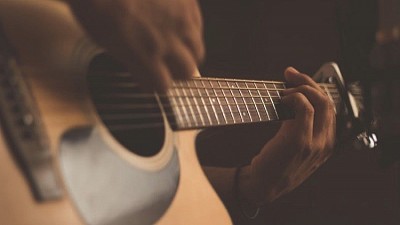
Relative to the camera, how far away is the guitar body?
35 cm

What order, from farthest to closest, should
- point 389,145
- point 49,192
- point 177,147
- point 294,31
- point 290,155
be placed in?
point 294,31, point 389,145, point 290,155, point 177,147, point 49,192

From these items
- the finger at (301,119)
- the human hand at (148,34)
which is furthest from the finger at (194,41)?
the finger at (301,119)

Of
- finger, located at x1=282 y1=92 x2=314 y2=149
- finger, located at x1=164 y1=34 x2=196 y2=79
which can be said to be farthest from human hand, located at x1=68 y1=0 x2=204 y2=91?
finger, located at x1=282 y1=92 x2=314 y2=149

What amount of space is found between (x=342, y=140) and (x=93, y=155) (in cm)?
73

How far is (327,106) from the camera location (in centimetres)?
83

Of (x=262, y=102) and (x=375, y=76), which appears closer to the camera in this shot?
(x=262, y=102)

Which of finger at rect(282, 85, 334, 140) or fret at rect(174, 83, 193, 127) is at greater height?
fret at rect(174, 83, 193, 127)

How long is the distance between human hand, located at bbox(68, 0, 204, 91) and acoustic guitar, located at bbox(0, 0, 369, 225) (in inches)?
1.7

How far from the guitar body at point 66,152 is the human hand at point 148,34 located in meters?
0.04

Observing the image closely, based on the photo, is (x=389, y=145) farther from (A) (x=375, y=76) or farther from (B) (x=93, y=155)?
(B) (x=93, y=155)

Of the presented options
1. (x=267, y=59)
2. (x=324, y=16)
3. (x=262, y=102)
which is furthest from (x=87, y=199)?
(x=324, y=16)

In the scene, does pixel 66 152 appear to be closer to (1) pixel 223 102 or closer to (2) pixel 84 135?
(2) pixel 84 135

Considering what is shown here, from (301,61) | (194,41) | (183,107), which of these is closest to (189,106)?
(183,107)

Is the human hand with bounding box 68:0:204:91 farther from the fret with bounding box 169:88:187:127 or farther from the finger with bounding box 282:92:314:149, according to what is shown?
the finger with bounding box 282:92:314:149
